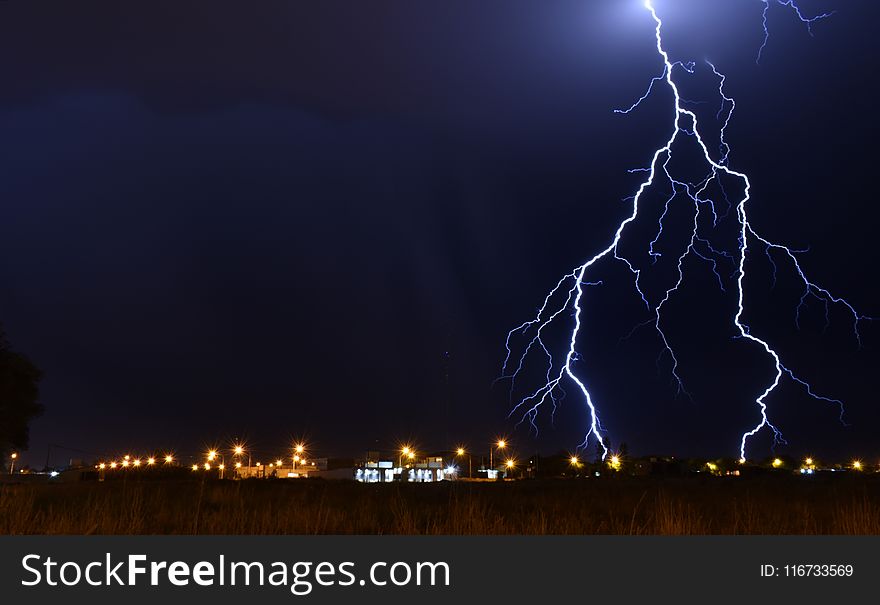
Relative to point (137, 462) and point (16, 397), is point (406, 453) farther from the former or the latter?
point (16, 397)

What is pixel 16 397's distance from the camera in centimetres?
3628

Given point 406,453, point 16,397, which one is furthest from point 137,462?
point 16,397

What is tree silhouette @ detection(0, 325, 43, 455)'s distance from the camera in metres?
35.5

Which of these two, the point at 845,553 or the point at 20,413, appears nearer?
the point at 845,553

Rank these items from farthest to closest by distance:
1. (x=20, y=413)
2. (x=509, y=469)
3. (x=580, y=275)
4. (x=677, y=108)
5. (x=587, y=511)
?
(x=509, y=469)
(x=20, y=413)
(x=580, y=275)
(x=677, y=108)
(x=587, y=511)

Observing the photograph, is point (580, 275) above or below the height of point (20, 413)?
above

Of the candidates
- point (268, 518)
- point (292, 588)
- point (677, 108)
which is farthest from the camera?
point (677, 108)

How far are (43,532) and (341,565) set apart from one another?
A: 13.1 feet

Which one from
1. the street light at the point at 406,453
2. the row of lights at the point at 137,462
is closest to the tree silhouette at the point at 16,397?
the row of lights at the point at 137,462

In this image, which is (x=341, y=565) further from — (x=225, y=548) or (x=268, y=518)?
(x=268, y=518)

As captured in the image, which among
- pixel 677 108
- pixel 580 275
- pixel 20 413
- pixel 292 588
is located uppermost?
pixel 677 108

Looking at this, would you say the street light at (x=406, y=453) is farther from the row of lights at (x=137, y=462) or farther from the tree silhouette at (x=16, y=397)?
the tree silhouette at (x=16, y=397)

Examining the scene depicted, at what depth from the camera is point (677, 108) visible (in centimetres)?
2780

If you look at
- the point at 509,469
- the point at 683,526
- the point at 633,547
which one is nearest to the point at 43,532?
the point at 633,547
